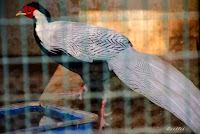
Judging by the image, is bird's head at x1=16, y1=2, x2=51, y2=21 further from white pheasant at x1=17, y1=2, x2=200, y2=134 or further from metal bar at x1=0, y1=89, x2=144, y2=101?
metal bar at x1=0, y1=89, x2=144, y2=101

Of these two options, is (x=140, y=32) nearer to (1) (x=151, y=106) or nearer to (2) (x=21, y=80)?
(1) (x=151, y=106)

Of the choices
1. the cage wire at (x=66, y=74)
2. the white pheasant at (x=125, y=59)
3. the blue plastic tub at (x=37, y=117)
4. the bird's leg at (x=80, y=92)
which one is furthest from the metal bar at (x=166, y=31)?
the blue plastic tub at (x=37, y=117)

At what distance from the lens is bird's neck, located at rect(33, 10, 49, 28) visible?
4.13ft

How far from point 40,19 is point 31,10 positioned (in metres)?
0.06

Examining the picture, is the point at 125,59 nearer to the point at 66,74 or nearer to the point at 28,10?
the point at 66,74

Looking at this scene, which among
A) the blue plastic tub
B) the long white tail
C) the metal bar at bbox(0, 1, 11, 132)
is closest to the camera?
the blue plastic tub

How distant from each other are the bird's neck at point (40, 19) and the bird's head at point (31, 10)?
0.5 inches

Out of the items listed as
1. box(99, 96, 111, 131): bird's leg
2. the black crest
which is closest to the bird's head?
the black crest

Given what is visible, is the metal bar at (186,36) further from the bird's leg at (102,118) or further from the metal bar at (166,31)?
the bird's leg at (102,118)

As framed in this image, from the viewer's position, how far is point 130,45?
1.25 metres

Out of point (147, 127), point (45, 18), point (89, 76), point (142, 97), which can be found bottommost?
point (147, 127)

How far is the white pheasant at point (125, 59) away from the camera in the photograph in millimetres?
1090

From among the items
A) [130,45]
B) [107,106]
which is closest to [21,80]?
[107,106]

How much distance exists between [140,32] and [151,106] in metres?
0.36
